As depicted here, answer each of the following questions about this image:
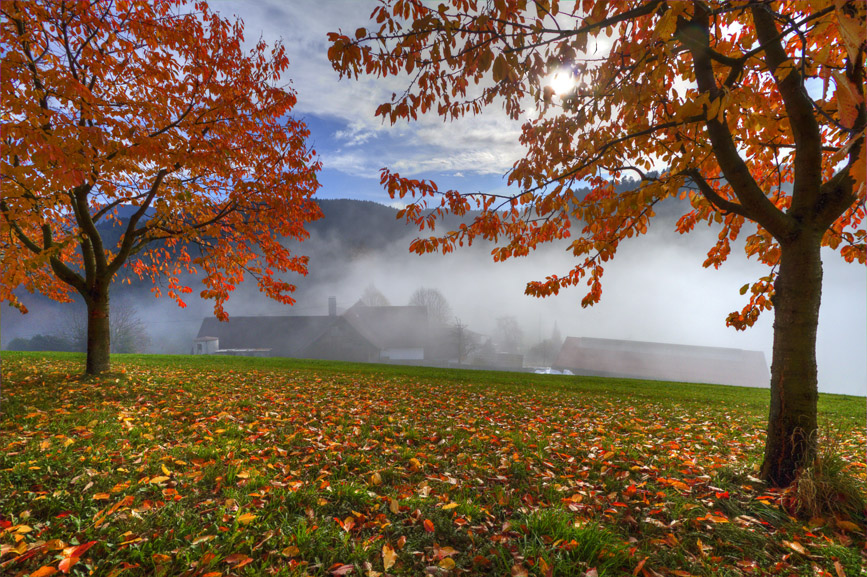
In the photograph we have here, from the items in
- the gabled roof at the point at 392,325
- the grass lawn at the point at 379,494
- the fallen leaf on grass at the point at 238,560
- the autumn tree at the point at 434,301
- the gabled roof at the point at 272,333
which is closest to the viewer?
the fallen leaf on grass at the point at 238,560

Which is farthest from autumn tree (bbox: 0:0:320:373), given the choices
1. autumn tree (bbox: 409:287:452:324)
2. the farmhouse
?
autumn tree (bbox: 409:287:452:324)

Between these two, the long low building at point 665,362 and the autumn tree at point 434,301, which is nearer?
the long low building at point 665,362

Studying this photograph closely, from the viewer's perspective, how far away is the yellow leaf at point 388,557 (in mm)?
2590

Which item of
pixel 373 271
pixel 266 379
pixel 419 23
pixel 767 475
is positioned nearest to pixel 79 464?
pixel 419 23

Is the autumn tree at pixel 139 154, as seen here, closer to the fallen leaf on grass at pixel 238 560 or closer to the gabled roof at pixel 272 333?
the fallen leaf on grass at pixel 238 560

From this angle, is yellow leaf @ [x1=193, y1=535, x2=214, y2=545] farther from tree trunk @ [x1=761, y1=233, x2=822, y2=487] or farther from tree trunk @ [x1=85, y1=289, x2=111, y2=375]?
tree trunk @ [x1=85, y1=289, x2=111, y2=375]

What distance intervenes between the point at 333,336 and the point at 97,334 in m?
36.7

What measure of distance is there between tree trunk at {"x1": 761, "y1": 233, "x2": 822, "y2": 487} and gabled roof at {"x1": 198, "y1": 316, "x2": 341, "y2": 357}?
49862 millimetres

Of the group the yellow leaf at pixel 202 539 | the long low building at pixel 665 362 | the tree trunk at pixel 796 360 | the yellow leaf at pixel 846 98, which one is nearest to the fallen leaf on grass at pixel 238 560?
the yellow leaf at pixel 202 539

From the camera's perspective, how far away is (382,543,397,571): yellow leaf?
2590 mm

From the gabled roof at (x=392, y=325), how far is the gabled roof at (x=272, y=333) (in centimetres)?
468

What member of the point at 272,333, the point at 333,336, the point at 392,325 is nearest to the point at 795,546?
the point at 333,336

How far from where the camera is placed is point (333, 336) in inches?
1759

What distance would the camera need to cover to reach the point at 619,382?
1346cm
